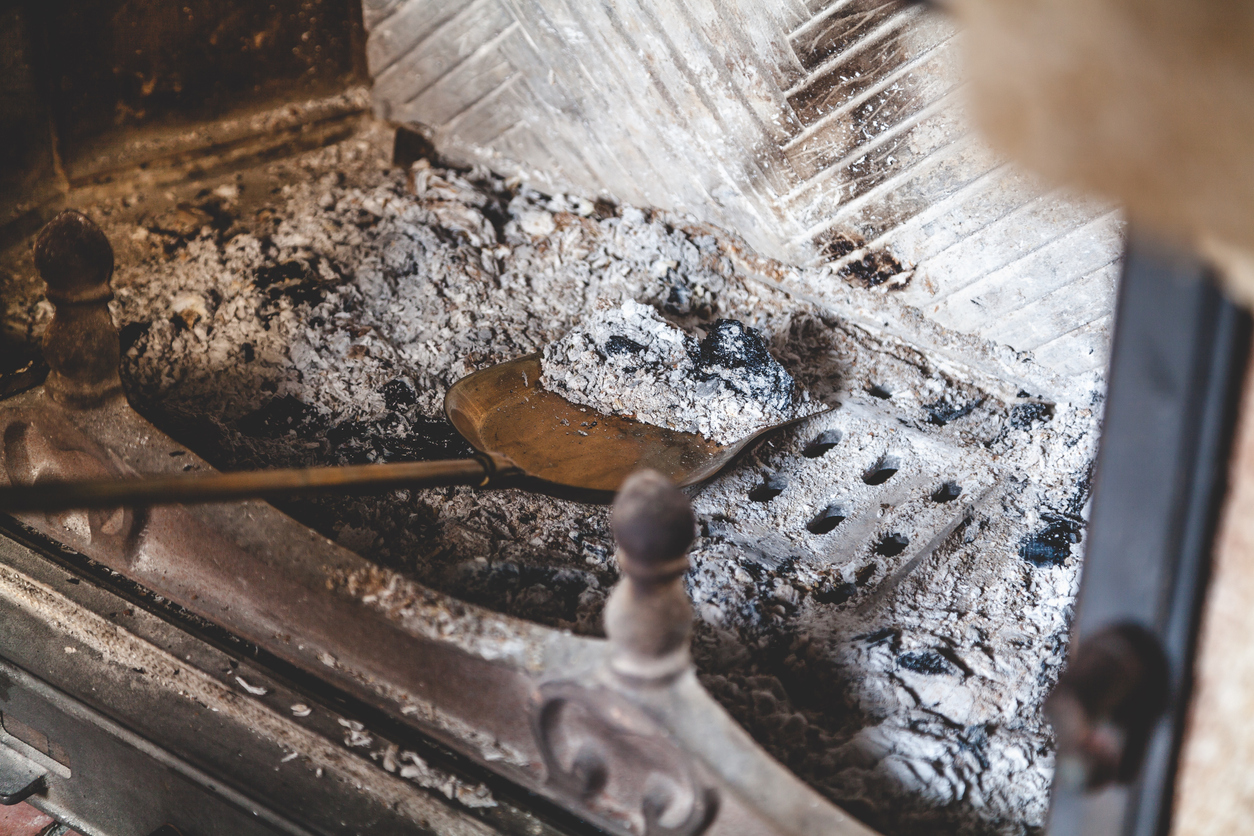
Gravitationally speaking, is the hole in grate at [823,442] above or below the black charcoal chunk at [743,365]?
below

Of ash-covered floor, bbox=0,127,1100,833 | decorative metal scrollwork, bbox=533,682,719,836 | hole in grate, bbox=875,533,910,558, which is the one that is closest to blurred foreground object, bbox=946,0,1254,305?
decorative metal scrollwork, bbox=533,682,719,836

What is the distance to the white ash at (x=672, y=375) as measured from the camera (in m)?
1.66

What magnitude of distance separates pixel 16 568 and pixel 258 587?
45 cm

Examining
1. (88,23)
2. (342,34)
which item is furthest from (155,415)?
(342,34)

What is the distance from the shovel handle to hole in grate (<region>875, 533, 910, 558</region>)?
0.63 metres

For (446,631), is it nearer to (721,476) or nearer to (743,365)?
(721,476)

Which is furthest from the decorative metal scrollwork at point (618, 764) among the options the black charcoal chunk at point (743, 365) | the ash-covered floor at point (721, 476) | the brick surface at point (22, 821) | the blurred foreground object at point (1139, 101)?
the brick surface at point (22, 821)

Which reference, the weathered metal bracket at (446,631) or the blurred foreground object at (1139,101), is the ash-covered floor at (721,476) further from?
the blurred foreground object at (1139,101)

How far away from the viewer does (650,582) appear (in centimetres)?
91

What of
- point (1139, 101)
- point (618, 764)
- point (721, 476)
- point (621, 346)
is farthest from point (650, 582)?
point (621, 346)

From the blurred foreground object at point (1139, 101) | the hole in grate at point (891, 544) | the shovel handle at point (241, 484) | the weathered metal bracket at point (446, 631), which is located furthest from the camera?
the hole in grate at point (891, 544)

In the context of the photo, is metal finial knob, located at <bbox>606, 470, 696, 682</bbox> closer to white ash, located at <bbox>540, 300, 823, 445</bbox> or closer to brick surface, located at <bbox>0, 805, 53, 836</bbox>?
white ash, located at <bbox>540, 300, 823, 445</bbox>

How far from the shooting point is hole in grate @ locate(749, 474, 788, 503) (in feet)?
Result: 5.40

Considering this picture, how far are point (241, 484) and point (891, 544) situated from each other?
1027mm
